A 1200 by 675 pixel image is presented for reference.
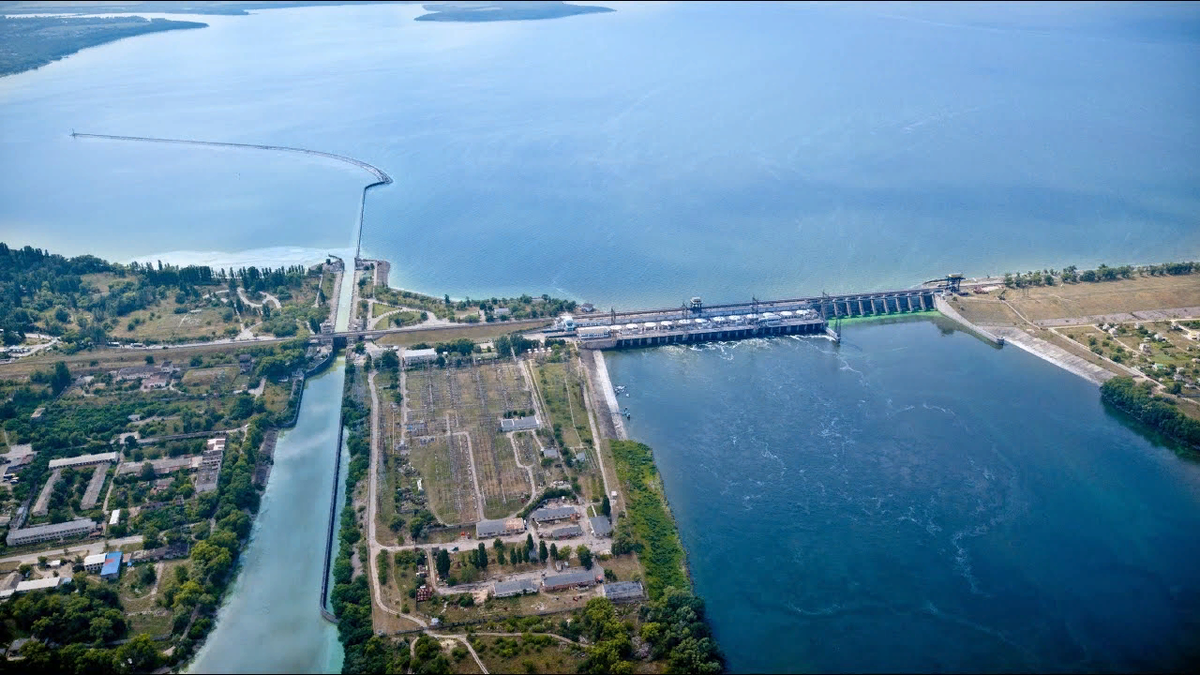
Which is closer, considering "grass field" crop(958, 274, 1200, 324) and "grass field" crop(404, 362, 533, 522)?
"grass field" crop(404, 362, 533, 522)

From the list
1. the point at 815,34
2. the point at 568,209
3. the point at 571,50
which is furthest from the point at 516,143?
the point at 815,34

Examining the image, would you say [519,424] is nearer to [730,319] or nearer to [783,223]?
[730,319]

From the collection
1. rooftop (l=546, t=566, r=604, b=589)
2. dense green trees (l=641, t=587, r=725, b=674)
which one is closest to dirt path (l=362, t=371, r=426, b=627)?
rooftop (l=546, t=566, r=604, b=589)

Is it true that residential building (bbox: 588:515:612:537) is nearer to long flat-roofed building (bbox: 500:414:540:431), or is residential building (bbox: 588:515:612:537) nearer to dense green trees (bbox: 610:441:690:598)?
dense green trees (bbox: 610:441:690:598)

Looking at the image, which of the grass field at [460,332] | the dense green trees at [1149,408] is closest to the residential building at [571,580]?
the grass field at [460,332]

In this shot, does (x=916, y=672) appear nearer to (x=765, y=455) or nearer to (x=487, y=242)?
(x=765, y=455)

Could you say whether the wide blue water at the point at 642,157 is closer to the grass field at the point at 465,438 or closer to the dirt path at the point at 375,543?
the grass field at the point at 465,438
